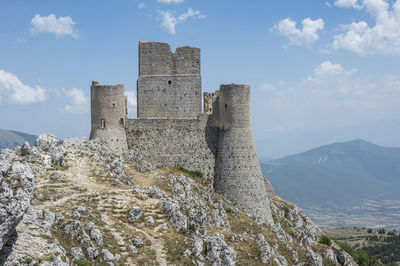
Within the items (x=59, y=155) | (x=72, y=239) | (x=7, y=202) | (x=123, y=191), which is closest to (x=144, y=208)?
(x=123, y=191)

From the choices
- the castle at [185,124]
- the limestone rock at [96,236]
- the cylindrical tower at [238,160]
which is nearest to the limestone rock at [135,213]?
the limestone rock at [96,236]

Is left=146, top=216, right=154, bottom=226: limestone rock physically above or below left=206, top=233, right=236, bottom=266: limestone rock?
above

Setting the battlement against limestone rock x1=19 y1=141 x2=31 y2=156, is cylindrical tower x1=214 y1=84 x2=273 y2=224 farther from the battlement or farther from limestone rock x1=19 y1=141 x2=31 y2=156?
limestone rock x1=19 y1=141 x2=31 y2=156

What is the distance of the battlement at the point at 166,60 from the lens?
148ft

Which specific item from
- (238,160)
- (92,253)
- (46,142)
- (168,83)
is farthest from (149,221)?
(168,83)

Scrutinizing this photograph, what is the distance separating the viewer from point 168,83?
149 ft

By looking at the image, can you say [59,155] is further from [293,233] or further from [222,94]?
[293,233]

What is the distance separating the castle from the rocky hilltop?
1606 mm

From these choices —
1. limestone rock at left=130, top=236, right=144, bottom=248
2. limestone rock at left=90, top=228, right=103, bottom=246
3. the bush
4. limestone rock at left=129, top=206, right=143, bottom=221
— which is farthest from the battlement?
limestone rock at left=90, top=228, right=103, bottom=246

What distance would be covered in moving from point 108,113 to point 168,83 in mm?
7503

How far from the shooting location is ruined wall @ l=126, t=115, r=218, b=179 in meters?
43.5

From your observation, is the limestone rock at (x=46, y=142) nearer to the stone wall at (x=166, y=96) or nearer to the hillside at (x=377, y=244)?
the stone wall at (x=166, y=96)

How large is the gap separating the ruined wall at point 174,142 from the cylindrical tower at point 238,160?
1.67 metres

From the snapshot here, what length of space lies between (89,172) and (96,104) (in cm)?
1175
